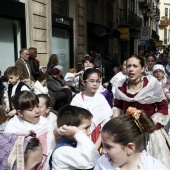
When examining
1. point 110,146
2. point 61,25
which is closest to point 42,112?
point 110,146

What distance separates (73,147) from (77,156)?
0.32 ft

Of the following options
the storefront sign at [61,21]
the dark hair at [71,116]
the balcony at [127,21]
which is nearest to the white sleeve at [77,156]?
the dark hair at [71,116]

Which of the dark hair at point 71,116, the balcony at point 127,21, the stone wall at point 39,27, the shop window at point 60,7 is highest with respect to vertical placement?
the balcony at point 127,21

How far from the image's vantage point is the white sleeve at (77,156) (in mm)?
2359

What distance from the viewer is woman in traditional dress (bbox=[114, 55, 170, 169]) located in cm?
367

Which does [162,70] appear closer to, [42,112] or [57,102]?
[57,102]

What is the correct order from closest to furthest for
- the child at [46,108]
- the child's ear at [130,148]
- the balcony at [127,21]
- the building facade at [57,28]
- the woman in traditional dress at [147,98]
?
the child's ear at [130,148] → the woman in traditional dress at [147,98] → the child at [46,108] → the building facade at [57,28] → the balcony at [127,21]

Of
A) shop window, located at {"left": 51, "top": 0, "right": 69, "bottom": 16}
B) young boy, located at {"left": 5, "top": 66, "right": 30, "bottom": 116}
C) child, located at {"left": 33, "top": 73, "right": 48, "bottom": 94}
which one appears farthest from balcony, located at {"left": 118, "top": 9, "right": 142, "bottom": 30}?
young boy, located at {"left": 5, "top": 66, "right": 30, "bottom": 116}

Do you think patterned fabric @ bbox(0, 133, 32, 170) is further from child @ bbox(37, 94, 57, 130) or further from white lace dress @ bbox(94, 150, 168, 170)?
child @ bbox(37, 94, 57, 130)

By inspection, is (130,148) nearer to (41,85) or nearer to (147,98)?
(147,98)

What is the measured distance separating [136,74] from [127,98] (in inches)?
12.6

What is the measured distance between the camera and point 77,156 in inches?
92.7

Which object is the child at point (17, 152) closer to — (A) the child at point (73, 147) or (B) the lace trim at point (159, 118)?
(A) the child at point (73, 147)

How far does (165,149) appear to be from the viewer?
11.9 feet
